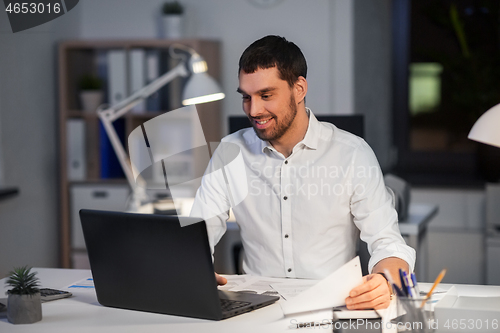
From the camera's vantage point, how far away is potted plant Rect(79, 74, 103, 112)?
331cm

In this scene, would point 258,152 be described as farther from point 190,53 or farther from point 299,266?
point 190,53

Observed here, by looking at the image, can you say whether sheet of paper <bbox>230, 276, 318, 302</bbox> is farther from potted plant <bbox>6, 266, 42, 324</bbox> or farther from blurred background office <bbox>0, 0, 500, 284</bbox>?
blurred background office <bbox>0, 0, 500, 284</bbox>

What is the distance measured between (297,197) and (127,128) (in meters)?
1.84

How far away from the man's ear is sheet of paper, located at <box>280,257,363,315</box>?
0.65 m

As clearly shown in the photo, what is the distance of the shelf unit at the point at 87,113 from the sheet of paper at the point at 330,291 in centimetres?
214

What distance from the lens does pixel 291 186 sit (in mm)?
1737

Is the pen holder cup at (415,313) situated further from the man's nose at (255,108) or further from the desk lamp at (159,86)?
the desk lamp at (159,86)

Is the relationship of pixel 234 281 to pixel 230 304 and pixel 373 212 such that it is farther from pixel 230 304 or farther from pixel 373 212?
pixel 373 212

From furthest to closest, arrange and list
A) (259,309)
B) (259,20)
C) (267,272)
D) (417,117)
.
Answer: (417,117) → (259,20) → (267,272) → (259,309)

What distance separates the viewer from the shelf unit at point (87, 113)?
3.27 m

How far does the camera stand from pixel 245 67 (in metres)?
1.63

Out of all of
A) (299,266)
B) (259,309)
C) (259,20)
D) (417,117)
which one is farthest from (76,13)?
(259,309)

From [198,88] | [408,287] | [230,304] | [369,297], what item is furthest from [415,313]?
[198,88]

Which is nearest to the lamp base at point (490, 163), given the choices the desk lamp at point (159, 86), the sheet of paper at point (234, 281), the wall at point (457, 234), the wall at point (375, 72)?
the wall at point (457, 234)
